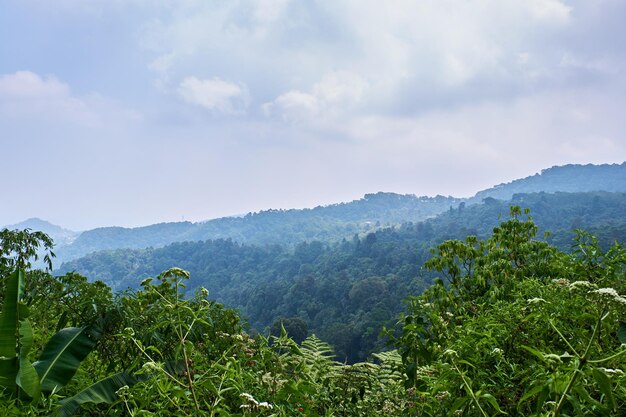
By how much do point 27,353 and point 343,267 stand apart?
100 m

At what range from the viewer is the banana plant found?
2.51 meters

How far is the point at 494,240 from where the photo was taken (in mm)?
7445

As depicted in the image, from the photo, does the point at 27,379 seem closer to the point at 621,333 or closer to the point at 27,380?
the point at 27,380

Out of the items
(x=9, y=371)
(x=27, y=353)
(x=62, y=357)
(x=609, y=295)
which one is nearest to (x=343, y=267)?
(x=62, y=357)

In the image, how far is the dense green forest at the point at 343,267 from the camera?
61.1 meters

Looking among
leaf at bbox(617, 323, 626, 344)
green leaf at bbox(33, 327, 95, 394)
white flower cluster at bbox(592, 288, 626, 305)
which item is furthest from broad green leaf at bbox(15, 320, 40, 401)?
leaf at bbox(617, 323, 626, 344)

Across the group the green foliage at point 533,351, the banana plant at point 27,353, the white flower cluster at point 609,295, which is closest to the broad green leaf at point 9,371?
the banana plant at point 27,353

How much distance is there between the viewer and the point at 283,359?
9.48 ft

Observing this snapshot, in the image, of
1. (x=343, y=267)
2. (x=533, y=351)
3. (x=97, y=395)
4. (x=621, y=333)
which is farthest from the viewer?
(x=343, y=267)

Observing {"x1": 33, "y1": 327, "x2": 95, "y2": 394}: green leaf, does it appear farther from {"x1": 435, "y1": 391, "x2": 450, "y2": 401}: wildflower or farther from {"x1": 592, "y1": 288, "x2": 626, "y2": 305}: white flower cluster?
{"x1": 592, "y1": 288, "x2": 626, "y2": 305}: white flower cluster

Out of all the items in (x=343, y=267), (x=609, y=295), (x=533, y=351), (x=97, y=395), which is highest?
(x=609, y=295)

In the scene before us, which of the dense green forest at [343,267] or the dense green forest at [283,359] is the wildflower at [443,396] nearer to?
the dense green forest at [283,359]

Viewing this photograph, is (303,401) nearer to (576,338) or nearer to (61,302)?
(576,338)

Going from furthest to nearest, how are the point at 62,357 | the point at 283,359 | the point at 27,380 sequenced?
the point at 62,357
the point at 283,359
the point at 27,380
